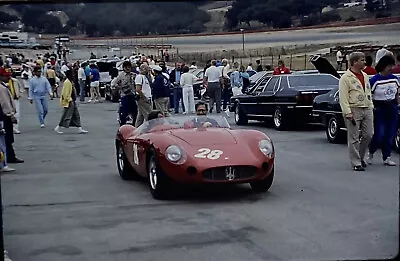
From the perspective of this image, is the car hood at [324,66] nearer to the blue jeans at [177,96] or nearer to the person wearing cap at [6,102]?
the blue jeans at [177,96]

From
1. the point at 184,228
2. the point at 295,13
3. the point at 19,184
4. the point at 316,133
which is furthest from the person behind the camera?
the point at 316,133

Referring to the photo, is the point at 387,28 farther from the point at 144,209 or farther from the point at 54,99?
the point at 54,99

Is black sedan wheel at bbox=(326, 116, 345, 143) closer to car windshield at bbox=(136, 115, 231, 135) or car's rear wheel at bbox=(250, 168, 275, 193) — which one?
car windshield at bbox=(136, 115, 231, 135)

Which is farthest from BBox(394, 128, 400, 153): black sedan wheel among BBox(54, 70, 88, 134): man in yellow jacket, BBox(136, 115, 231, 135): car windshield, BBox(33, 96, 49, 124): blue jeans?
BBox(33, 96, 49, 124): blue jeans

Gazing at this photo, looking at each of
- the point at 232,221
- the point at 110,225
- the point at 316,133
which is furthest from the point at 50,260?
the point at 316,133

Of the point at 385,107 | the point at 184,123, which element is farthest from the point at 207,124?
the point at 385,107

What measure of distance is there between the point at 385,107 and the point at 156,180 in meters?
3.81

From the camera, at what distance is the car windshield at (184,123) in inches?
377

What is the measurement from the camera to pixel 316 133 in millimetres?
15758

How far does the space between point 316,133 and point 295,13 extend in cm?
977

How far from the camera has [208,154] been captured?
8758mm

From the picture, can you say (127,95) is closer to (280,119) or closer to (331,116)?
(280,119)

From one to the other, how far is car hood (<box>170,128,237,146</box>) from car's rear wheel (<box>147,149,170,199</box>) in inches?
15.0

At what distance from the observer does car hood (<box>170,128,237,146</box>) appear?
8.99 m
